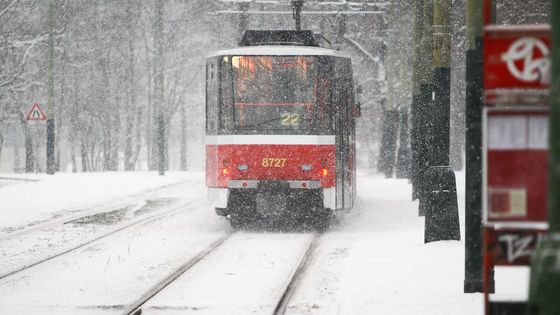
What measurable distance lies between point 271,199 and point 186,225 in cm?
159

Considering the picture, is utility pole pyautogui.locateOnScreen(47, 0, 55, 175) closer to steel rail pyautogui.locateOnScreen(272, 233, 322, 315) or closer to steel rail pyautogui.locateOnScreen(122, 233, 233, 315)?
steel rail pyautogui.locateOnScreen(122, 233, 233, 315)

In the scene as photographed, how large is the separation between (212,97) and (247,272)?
548 cm

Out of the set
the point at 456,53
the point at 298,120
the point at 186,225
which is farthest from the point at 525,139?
the point at 456,53

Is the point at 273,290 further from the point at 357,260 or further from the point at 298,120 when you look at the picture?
the point at 298,120

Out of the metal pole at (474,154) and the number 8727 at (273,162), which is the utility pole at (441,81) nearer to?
the number 8727 at (273,162)

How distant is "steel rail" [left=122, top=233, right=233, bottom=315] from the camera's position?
27.7ft

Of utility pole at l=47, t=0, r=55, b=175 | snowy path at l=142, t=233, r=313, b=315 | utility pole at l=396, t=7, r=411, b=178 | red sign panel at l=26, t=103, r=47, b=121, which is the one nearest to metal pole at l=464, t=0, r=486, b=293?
snowy path at l=142, t=233, r=313, b=315

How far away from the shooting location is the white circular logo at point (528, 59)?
16.9ft

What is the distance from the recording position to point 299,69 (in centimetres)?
1580

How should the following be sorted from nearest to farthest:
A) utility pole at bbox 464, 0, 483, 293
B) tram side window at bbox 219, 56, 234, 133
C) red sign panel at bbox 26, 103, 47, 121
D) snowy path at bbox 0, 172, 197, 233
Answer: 1. utility pole at bbox 464, 0, 483, 293
2. tram side window at bbox 219, 56, 234, 133
3. snowy path at bbox 0, 172, 197, 233
4. red sign panel at bbox 26, 103, 47, 121

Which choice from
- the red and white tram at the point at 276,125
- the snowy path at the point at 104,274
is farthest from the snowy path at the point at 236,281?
the red and white tram at the point at 276,125

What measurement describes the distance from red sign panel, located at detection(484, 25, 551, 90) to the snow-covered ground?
11.2 ft

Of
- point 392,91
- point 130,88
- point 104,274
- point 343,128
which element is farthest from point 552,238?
point 130,88

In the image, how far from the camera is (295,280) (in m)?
10.3
